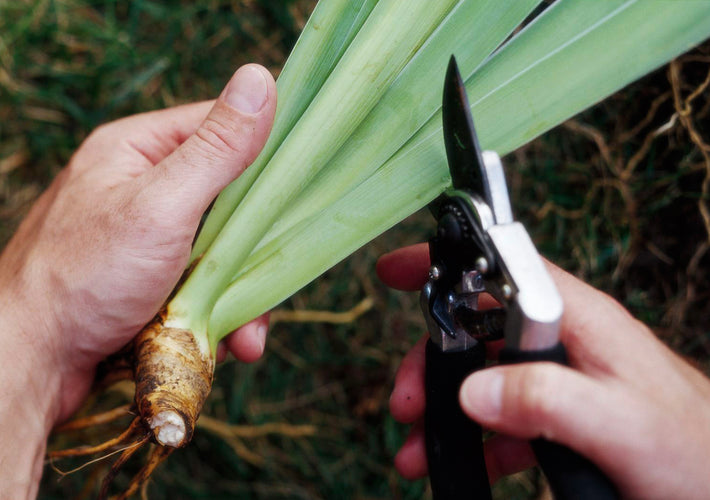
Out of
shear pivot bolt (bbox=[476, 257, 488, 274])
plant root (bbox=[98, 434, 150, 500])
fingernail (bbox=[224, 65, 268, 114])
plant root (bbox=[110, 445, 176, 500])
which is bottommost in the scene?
plant root (bbox=[110, 445, 176, 500])

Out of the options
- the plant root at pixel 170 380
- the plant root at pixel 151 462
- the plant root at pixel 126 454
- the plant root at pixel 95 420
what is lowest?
the plant root at pixel 95 420

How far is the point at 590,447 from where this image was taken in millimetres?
709

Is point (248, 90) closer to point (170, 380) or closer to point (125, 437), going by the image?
point (170, 380)

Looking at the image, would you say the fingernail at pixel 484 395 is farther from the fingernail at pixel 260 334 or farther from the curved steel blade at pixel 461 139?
the fingernail at pixel 260 334

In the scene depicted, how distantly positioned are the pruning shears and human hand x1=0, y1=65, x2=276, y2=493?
0.33 meters

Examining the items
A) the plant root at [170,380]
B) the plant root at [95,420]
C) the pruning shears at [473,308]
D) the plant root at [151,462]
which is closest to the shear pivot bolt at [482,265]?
the pruning shears at [473,308]

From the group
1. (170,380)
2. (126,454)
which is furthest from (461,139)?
(126,454)

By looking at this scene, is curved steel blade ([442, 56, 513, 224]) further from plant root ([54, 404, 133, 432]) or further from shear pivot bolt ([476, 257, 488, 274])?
plant root ([54, 404, 133, 432])

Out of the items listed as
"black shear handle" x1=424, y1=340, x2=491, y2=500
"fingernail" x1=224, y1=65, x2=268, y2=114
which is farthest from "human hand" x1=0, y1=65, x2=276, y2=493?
"black shear handle" x1=424, y1=340, x2=491, y2=500

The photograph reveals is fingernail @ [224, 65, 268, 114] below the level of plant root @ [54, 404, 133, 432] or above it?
above

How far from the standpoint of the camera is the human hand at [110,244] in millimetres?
940

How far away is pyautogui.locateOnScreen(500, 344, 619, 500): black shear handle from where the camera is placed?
0.71 m

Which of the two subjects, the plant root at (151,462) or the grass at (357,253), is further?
the grass at (357,253)

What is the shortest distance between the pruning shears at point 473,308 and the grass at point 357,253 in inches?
23.9
